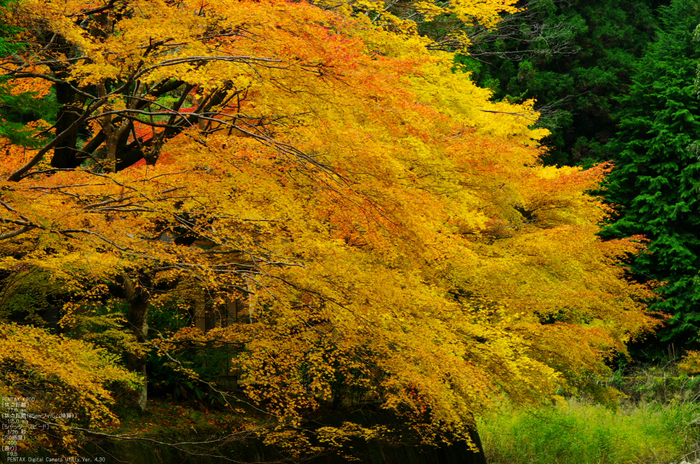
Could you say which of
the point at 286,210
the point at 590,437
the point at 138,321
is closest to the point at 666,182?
the point at 590,437

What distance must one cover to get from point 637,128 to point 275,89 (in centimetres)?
2317

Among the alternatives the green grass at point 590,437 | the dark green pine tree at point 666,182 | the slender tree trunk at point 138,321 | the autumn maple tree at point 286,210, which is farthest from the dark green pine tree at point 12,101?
the dark green pine tree at point 666,182

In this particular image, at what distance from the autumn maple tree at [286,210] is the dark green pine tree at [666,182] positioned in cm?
1202

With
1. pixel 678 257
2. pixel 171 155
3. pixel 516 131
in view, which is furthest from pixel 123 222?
pixel 678 257

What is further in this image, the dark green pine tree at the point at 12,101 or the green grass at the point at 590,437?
the green grass at the point at 590,437

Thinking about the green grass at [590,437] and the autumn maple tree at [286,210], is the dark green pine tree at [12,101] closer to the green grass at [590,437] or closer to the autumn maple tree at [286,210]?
the autumn maple tree at [286,210]

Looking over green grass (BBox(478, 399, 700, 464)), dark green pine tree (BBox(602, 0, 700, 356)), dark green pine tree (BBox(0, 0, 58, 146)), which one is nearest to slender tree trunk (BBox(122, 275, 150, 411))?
dark green pine tree (BBox(0, 0, 58, 146))

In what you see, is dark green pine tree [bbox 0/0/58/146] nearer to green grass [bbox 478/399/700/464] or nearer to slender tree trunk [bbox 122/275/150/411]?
slender tree trunk [bbox 122/275/150/411]

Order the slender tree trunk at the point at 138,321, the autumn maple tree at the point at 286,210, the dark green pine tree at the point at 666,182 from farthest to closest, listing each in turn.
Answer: the dark green pine tree at the point at 666,182 < the slender tree trunk at the point at 138,321 < the autumn maple tree at the point at 286,210

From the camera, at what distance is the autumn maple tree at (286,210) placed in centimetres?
770

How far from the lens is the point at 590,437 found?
55.5ft

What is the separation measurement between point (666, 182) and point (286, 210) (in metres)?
20.5

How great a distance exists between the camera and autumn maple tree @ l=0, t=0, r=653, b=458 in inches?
303

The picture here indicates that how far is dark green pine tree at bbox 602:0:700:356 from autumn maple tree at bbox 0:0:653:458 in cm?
1202
